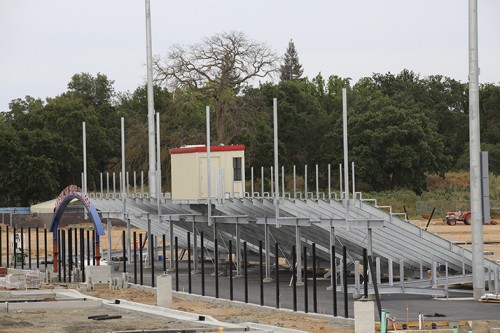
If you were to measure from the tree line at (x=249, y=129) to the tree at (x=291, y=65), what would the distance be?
131ft

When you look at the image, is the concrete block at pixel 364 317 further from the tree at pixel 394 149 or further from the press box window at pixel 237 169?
the tree at pixel 394 149

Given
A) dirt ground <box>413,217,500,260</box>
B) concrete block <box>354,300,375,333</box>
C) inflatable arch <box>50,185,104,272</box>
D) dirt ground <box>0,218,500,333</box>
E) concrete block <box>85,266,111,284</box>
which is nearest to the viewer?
concrete block <box>354,300,375,333</box>

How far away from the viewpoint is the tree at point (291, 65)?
16050 cm

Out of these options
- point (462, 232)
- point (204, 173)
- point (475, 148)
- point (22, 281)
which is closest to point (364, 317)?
point (475, 148)

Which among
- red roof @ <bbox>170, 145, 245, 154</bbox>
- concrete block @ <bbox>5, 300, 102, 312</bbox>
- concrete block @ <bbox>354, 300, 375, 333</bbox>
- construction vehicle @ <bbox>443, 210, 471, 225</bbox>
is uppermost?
red roof @ <bbox>170, 145, 245, 154</bbox>

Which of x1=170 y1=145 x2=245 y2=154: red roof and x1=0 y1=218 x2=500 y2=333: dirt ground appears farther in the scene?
x1=170 y1=145 x2=245 y2=154: red roof

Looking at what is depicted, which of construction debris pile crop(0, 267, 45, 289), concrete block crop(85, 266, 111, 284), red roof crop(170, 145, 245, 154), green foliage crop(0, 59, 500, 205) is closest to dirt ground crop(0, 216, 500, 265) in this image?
green foliage crop(0, 59, 500, 205)

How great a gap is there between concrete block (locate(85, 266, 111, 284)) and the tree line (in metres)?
30.4

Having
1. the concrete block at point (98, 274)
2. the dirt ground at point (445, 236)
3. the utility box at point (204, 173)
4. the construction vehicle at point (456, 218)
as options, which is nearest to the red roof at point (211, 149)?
the utility box at point (204, 173)

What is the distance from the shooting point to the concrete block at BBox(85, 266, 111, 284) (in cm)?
Result: 4591

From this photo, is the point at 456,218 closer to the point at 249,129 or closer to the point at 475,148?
the point at 249,129

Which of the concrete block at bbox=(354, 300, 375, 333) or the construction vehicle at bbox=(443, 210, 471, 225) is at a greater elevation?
the concrete block at bbox=(354, 300, 375, 333)

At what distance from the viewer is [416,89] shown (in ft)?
390

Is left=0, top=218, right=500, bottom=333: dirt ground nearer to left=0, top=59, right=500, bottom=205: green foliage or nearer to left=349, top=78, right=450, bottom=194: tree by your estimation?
left=0, top=59, right=500, bottom=205: green foliage
